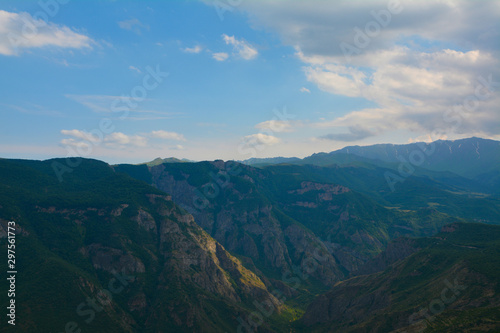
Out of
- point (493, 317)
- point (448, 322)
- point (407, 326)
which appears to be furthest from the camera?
point (407, 326)

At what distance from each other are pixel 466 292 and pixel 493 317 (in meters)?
41.8

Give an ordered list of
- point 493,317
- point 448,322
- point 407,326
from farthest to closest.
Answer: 1. point 407,326
2. point 448,322
3. point 493,317

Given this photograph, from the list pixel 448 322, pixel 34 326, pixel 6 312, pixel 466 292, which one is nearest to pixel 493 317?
pixel 448 322

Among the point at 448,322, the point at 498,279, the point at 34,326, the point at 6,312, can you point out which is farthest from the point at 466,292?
the point at 6,312

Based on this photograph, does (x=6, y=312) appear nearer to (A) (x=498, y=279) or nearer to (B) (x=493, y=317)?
(B) (x=493, y=317)

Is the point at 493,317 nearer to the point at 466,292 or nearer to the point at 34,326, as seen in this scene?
the point at 466,292

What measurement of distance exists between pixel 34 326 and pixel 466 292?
846 feet

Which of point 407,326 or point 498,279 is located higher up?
point 498,279

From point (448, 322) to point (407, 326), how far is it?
23.3m

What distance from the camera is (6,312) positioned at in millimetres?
197500

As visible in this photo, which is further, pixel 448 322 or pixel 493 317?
pixel 448 322

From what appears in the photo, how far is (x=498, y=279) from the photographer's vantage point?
19238 cm

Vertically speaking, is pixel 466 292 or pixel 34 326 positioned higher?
pixel 466 292

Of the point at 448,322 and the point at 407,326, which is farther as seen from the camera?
the point at 407,326
